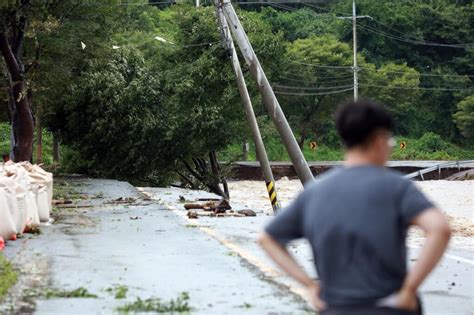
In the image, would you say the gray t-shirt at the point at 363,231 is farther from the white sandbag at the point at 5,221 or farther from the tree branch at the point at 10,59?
the tree branch at the point at 10,59

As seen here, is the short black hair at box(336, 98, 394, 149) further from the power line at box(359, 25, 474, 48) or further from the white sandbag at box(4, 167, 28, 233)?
the power line at box(359, 25, 474, 48)

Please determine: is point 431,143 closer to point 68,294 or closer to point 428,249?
point 68,294

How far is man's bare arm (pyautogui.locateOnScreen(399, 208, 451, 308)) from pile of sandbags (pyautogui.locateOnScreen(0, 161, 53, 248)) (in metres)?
11.9

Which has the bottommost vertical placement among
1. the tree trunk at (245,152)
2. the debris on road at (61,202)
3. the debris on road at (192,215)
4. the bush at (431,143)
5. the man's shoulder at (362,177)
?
the bush at (431,143)

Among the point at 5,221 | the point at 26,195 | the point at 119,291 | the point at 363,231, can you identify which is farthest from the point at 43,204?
the point at 363,231

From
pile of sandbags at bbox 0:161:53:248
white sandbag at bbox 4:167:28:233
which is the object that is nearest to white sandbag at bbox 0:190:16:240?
pile of sandbags at bbox 0:161:53:248

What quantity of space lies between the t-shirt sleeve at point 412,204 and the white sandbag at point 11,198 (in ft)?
40.0

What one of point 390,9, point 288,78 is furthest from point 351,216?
point 390,9

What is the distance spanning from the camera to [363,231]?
186 inches

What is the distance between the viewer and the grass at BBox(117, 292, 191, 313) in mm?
9852

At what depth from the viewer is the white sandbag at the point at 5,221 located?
625 inches

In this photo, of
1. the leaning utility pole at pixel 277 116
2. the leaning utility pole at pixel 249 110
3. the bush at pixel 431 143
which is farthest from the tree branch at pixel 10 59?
→ the bush at pixel 431 143

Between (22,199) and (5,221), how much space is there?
151cm

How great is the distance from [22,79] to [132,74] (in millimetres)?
12733
